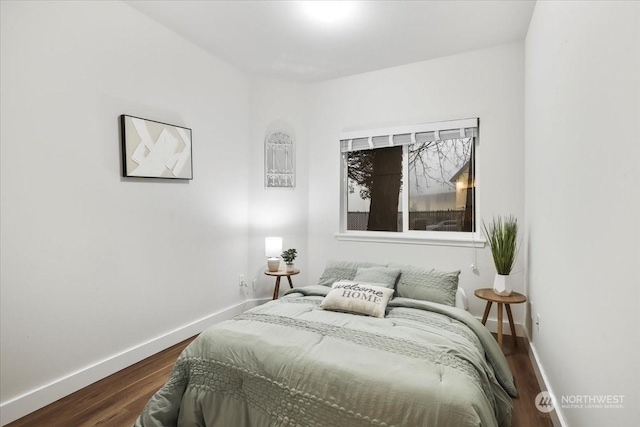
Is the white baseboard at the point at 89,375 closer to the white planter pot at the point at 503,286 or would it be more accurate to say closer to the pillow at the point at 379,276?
the pillow at the point at 379,276

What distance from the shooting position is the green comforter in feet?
4.64

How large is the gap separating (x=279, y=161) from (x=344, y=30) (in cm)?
167

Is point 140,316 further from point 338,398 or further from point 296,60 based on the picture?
point 296,60

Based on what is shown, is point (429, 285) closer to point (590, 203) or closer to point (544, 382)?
point (544, 382)

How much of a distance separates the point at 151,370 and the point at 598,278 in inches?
113

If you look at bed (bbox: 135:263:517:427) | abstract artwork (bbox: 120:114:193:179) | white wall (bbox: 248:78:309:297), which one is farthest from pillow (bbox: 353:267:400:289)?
abstract artwork (bbox: 120:114:193:179)

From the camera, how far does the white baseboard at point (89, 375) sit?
2004mm

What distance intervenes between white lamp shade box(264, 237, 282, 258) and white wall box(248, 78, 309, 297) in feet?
0.86

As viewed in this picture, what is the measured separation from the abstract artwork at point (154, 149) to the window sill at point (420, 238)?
1.91 metres

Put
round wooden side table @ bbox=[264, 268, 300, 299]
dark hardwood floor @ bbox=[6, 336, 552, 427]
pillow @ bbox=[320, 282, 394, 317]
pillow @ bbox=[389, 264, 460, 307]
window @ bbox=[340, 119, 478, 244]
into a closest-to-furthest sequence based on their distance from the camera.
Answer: dark hardwood floor @ bbox=[6, 336, 552, 427], pillow @ bbox=[320, 282, 394, 317], pillow @ bbox=[389, 264, 460, 307], window @ bbox=[340, 119, 478, 244], round wooden side table @ bbox=[264, 268, 300, 299]

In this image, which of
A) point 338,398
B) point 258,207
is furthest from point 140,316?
point 338,398

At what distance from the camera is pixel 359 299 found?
7.70ft

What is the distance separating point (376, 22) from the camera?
286 cm

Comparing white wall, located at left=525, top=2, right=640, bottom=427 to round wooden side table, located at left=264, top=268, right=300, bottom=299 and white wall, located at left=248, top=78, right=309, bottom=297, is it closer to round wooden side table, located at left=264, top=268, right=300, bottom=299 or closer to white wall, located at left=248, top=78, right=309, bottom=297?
round wooden side table, located at left=264, top=268, right=300, bottom=299
